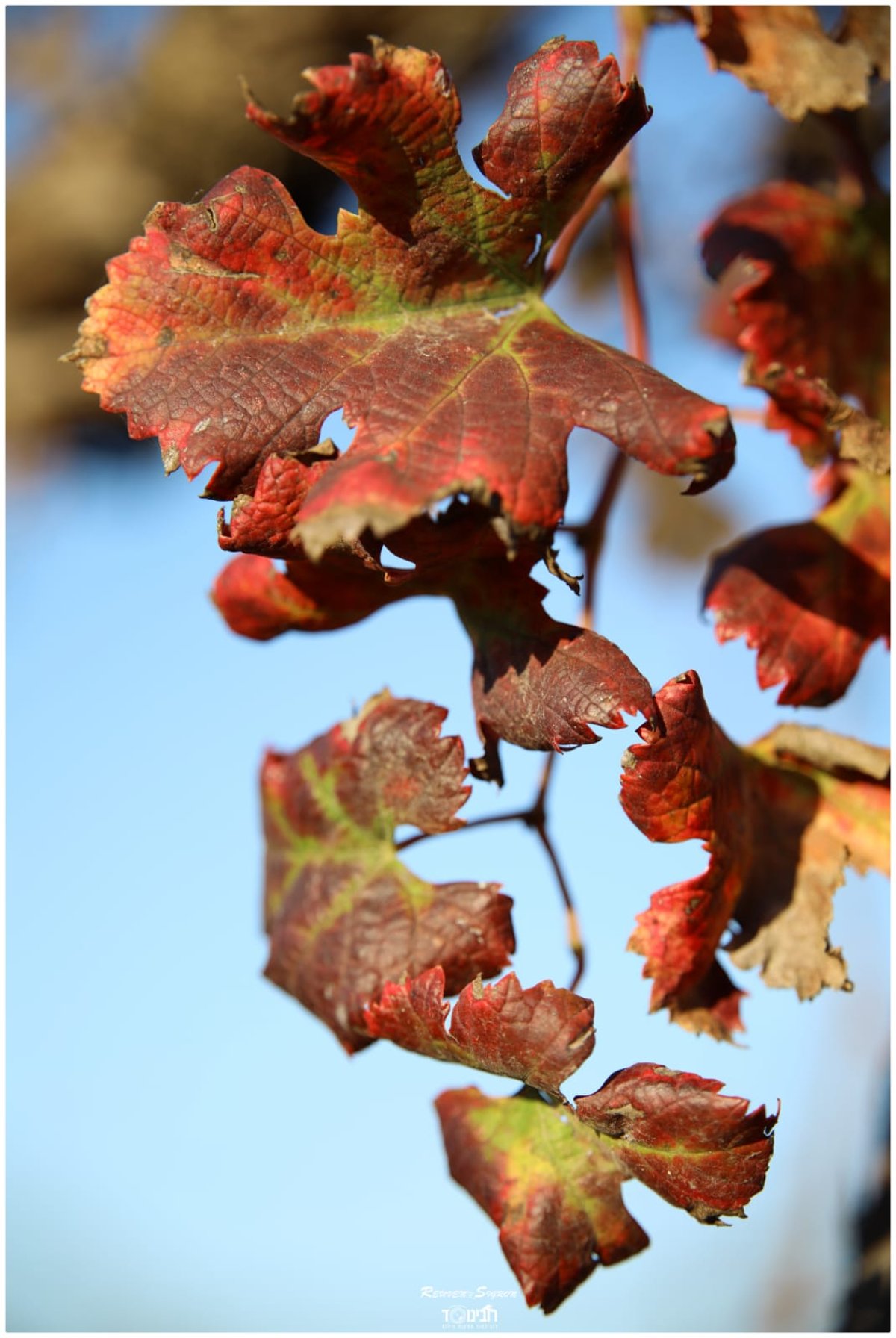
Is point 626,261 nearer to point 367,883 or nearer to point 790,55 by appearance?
point 790,55

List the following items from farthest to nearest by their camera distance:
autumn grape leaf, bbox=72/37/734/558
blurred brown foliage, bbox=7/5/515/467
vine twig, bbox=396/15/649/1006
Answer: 1. blurred brown foliage, bbox=7/5/515/467
2. vine twig, bbox=396/15/649/1006
3. autumn grape leaf, bbox=72/37/734/558

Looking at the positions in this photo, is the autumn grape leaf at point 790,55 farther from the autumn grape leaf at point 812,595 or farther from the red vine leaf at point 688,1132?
the red vine leaf at point 688,1132

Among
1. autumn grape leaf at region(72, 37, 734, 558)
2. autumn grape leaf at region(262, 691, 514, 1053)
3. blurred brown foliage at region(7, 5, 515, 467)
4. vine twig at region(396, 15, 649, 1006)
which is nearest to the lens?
autumn grape leaf at region(72, 37, 734, 558)

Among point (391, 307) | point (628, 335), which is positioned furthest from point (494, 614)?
point (628, 335)

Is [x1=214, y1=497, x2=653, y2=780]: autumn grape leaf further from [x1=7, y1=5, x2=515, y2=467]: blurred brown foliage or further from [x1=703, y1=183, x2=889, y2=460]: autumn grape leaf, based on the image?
[x1=7, y1=5, x2=515, y2=467]: blurred brown foliage

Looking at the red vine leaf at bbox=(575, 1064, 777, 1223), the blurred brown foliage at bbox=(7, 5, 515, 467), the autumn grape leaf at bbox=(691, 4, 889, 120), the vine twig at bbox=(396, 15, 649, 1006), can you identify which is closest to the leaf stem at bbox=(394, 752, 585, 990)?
the vine twig at bbox=(396, 15, 649, 1006)

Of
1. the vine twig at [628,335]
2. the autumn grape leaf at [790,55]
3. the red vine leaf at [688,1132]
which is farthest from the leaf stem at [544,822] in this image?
the autumn grape leaf at [790,55]
